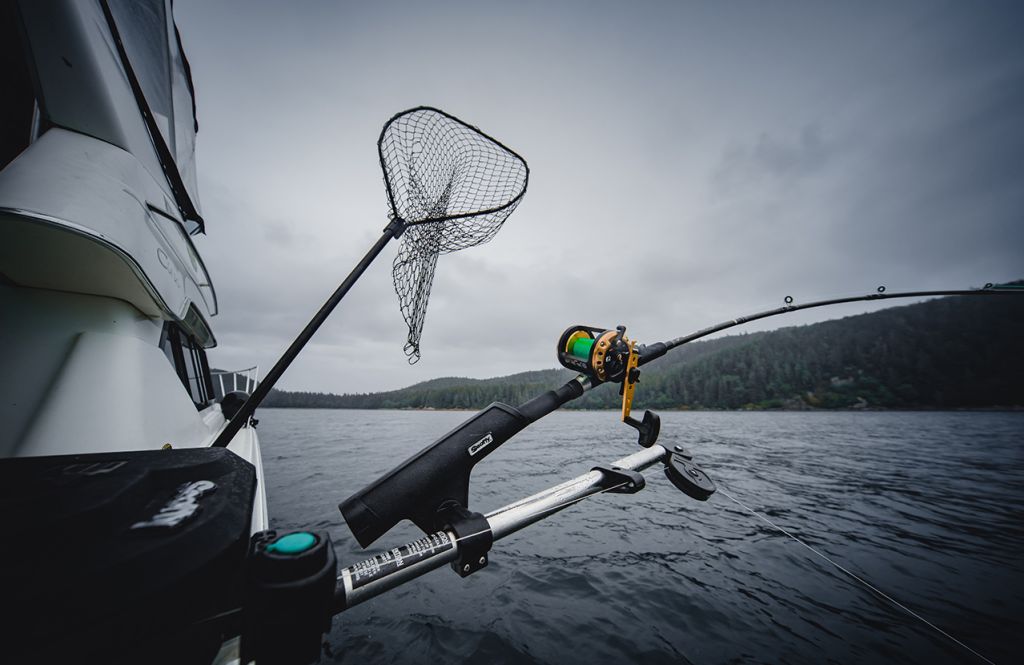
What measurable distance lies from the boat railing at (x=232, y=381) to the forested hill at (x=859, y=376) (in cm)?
6942

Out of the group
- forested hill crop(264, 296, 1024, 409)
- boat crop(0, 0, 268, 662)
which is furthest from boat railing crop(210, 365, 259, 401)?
forested hill crop(264, 296, 1024, 409)

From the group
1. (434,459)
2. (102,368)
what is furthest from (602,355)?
(102,368)

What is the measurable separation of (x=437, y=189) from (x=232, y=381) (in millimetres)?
12796

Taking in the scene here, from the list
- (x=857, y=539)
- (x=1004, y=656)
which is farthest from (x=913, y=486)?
(x=1004, y=656)

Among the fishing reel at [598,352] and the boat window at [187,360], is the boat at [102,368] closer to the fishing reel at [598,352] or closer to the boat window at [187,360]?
the boat window at [187,360]

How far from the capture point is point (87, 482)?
83 centimetres

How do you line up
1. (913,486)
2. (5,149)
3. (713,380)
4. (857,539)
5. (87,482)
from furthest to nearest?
(713,380) < (913,486) < (857,539) < (5,149) < (87,482)

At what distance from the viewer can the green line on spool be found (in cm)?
244

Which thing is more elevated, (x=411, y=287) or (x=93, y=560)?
(x=411, y=287)

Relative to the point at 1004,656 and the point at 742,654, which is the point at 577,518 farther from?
the point at 1004,656

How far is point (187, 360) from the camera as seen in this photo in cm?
643

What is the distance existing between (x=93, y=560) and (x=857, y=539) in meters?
10.4

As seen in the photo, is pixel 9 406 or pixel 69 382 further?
pixel 69 382

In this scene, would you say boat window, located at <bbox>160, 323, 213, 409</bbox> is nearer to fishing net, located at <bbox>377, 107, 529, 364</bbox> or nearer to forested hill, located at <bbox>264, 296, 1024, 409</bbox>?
fishing net, located at <bbox>377, 107, 529, 364</bbox>
